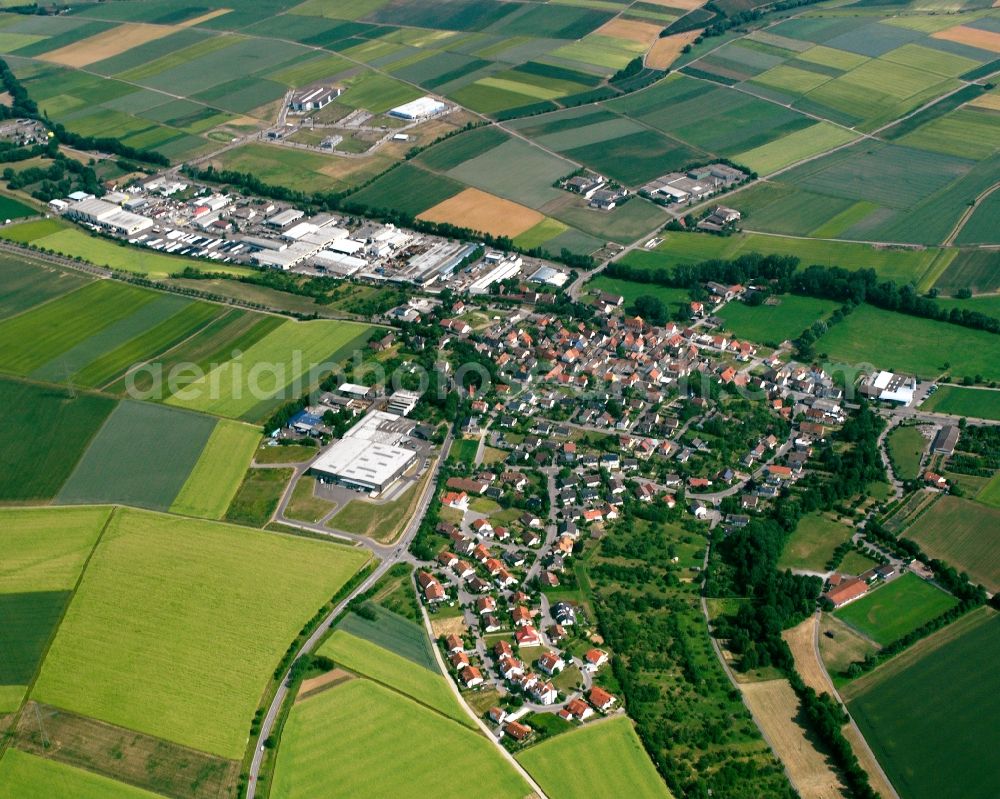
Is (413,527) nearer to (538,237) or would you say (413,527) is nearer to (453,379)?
(453,379)

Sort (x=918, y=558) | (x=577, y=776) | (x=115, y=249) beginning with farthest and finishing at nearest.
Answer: (x=115, y=249), (x=918, y=558), (x=577, y=776)

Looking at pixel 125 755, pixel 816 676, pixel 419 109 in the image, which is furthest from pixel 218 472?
pixel 419 109

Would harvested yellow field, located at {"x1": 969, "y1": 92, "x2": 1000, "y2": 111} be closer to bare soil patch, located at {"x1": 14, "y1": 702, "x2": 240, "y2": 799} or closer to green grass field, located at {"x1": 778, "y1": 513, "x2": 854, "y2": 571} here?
green grass field, located at {"x1": 778, "y1": 513, "x2": 854, "y2": 571}

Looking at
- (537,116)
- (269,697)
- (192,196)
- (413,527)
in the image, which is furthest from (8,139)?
(269,697)

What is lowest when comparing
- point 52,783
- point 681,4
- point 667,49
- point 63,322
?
point 52,783

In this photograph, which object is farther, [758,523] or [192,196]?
[192,196]

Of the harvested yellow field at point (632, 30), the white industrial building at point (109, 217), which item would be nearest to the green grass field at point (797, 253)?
the white industrial building at point (109, 217)

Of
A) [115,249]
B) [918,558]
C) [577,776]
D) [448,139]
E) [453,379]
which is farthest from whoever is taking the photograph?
[448,139]

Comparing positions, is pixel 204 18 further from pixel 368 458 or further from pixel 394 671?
pixel 394 671
